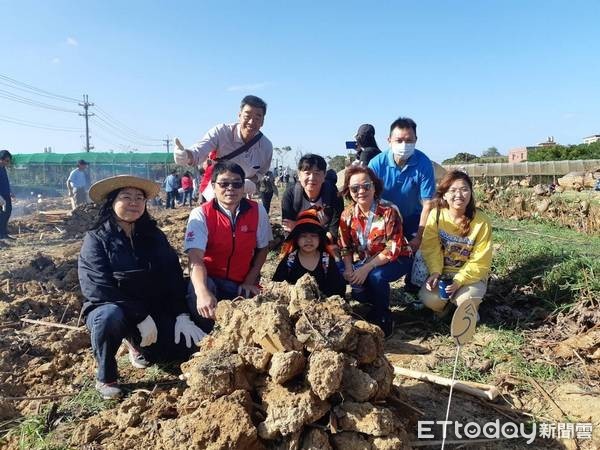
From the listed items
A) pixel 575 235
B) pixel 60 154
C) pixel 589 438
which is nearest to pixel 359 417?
pixel 589 438

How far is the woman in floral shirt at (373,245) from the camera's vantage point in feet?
12.3

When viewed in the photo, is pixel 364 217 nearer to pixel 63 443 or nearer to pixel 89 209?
pixel 63 443

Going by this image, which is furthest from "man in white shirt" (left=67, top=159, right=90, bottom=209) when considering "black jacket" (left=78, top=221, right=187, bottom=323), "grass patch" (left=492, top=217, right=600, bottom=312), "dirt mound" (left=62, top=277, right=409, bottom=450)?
"dirt mound" (left=62, top=277, right=409, bottom=450)

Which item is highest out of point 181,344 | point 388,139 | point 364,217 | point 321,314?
point 388,139

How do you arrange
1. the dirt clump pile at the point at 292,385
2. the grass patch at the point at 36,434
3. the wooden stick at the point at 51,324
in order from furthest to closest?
the wooden stick at the point at 51,324 < the grass patch at the point at 36,434 < the dirt clump pile at the point at 292,385

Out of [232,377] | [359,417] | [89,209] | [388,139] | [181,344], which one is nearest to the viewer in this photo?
[359,417]

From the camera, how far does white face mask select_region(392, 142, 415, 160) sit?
4074 millimetres

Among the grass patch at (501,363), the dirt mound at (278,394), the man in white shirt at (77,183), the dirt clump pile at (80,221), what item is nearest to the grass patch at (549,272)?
the grass patch at (501,363)

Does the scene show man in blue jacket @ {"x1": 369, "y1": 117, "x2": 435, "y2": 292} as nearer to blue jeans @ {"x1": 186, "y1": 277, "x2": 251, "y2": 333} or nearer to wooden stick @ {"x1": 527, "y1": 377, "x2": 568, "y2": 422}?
wooden stick @ {"x1": 527, "y1": 377, "x2": 568, "y2": 422}

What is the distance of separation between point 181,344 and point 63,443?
100 cm

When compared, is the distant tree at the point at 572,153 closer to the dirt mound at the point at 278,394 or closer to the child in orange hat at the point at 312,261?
the child in orange hat at the point at 312,261

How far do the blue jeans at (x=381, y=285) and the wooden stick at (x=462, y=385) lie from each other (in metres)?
0.81

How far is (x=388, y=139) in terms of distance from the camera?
13.9 feet

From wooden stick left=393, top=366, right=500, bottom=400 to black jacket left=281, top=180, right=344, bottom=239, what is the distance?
5.32 ft
